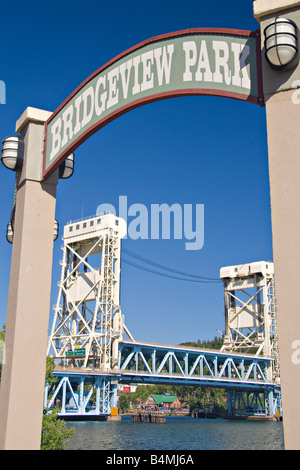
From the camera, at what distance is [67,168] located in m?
7.52

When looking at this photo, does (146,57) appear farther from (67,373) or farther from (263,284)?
(263,284)

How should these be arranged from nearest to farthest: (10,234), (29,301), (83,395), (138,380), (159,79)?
(159,79) < (29,301) < (10,234) < (83,395) < (138,380)

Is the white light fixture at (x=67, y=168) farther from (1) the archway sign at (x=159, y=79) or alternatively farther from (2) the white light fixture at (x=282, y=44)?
(2) the white light fixture at (x=282, y=44)

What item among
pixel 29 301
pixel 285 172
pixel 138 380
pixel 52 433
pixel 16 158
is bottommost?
pixel 52 433

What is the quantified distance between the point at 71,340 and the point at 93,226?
16.4m

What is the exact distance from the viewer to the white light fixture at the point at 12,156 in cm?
757

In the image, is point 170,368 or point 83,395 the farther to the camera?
point 170,368

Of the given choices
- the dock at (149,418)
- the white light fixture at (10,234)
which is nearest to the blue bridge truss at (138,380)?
the dock at (149,418)

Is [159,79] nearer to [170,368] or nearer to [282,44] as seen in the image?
[282,44]

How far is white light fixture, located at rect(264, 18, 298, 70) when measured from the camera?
176 inches

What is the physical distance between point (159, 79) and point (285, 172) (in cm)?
200

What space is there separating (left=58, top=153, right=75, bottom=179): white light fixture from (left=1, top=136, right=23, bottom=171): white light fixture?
1.99 feet

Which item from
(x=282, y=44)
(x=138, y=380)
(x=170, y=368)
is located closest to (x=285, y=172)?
(x=282, y=44)
